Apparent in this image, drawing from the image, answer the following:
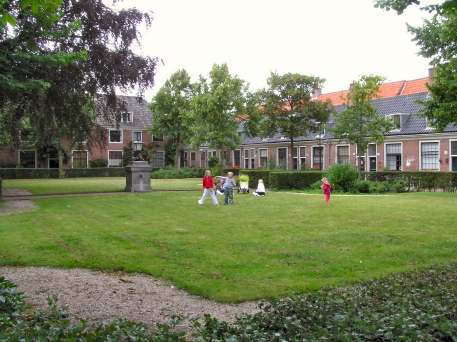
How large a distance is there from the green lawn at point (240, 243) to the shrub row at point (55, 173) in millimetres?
35377

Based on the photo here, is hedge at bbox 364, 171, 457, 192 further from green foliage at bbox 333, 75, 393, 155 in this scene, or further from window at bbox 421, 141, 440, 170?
window at bbox 421, 141, 440, 170

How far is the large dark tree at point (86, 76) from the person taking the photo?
20.3m

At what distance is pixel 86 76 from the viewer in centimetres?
2156

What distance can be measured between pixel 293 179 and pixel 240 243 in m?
18.9

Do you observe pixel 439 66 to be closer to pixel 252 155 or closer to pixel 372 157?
pixel 372 157

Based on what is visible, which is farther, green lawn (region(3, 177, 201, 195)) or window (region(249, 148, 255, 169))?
window (region(249, 148, 255, 169))

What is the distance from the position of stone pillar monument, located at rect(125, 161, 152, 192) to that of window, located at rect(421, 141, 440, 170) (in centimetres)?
2295

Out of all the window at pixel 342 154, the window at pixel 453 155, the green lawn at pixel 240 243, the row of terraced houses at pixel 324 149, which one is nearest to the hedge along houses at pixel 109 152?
the row of terraced houses at pixel 324 149

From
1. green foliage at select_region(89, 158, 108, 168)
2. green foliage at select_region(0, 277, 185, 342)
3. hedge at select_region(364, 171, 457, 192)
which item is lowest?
green foliage at select_region(0, 277, 185, 342)

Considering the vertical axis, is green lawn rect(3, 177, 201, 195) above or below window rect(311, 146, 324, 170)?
below

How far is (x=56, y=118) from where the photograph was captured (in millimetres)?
22562

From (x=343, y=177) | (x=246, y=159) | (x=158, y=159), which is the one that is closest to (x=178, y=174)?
(x=246, y=159)

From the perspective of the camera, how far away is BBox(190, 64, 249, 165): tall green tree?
138 ft

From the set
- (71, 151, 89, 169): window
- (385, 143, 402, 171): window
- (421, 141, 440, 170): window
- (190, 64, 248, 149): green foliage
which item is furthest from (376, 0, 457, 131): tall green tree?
(71, 151, 89, 169): window
